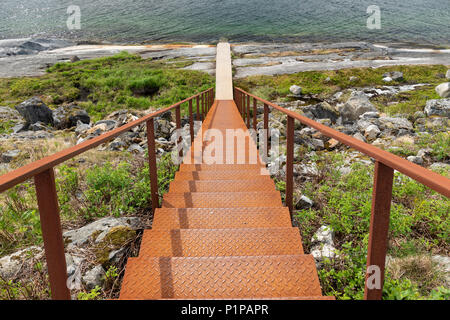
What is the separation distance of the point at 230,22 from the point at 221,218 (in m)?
68.1

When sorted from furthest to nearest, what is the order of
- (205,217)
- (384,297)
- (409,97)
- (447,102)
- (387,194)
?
(409,97)
(447,102)
(205,217)
(384,297)
(387,194)

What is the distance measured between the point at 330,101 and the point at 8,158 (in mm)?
13555

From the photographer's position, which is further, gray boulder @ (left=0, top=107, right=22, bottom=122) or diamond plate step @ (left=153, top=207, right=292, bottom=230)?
gray boulder @ (left=0, top=107, right=22, bottom=122)

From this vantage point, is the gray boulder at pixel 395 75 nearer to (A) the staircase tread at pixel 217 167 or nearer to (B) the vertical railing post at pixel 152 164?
(A) the staircase tread at pixel 217 167

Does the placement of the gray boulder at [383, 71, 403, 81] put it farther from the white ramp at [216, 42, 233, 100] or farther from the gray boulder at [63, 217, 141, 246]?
the gray boulder at [63, 217, 141, 246]

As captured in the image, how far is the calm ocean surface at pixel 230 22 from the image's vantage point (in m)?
48.3

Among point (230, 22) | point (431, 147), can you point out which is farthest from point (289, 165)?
point (230, 22)

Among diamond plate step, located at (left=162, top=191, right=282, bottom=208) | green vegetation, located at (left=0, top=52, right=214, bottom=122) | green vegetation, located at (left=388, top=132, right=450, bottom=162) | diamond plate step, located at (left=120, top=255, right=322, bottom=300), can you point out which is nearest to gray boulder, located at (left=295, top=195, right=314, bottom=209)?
diamond plate step, located at (left=162, top=191, right=282, bottom=208)

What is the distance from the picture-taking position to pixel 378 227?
121 centimetres

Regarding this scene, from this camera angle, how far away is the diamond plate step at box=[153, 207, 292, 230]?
2.79 m

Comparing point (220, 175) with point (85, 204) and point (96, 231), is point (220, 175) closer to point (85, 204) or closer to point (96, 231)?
point (85, 204)

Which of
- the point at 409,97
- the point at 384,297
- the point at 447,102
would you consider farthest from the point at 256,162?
the point at 409,97
